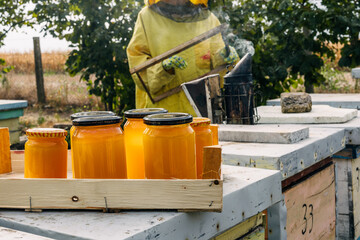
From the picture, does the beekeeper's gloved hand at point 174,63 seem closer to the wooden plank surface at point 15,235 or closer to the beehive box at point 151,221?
the beehive box at point 151,221

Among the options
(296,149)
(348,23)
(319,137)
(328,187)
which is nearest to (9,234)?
(296,149)

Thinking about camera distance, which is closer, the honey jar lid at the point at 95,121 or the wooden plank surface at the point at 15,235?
the wooden plank surface at the point at 15,235

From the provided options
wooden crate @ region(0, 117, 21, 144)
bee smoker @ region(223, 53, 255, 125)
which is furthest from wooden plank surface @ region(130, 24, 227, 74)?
wooden crate @ region(0, 117, 21, 144)

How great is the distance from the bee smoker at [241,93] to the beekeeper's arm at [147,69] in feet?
2.40

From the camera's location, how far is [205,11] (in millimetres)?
3094

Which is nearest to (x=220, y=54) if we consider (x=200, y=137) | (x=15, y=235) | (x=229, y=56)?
(x=229, y=56)

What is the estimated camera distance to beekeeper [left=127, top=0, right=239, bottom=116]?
288 cm

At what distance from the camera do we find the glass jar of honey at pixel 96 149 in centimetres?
108

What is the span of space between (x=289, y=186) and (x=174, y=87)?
4.97 feet

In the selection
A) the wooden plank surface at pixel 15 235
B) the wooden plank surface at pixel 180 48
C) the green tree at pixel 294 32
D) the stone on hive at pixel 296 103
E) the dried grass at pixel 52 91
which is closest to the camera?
the wooden plank surface at pixel 15 235

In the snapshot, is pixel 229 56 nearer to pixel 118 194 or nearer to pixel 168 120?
pixel 168 120

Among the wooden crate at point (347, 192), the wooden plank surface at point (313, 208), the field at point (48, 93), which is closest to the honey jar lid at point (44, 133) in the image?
the wooden plank surface at point (313, 208)

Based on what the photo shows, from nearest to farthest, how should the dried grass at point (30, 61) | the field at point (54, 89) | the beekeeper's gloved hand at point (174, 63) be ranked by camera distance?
the beekeeper's gloved hand at point (174, 63)
the field at point (54, 89)
the dried grass at point (30, 61)

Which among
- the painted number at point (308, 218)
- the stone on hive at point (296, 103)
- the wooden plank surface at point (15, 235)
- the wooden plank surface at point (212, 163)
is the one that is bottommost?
the painted number at point (308, 218)
